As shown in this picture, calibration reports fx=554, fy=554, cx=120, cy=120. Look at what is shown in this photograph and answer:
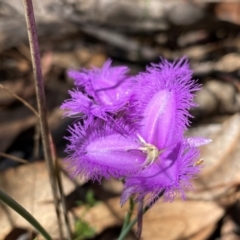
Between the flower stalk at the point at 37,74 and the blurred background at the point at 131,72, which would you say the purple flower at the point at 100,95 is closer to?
the flower stalk at the point at 37,74

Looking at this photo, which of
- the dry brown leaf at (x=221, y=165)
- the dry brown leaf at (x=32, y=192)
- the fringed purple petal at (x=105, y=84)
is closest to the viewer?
the fringed purple petal at (x=105, y=84)

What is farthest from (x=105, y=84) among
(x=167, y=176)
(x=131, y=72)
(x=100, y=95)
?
(x=131, y=72)

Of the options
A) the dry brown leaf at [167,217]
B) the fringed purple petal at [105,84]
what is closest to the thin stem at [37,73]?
the fringed purple petal at [105,84]

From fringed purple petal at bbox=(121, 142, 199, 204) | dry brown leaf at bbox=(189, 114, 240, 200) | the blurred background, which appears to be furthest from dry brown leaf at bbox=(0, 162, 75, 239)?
fringed purple petal at bbox=(121, 142, 199, 204)

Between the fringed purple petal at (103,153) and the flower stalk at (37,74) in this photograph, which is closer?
the flower stalk at (37,74)

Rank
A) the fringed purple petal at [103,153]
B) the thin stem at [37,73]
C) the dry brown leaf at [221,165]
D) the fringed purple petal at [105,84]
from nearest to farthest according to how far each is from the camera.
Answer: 1. the thin stem at [37,73]
2. the fringed purple petal at [103,153]
3. the fringed purple petal at [105,84]
4. the dry brown leaf at [221,165]

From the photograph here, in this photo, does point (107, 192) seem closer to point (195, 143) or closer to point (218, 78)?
point (195, 143)

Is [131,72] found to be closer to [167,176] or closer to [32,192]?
[32,192]
